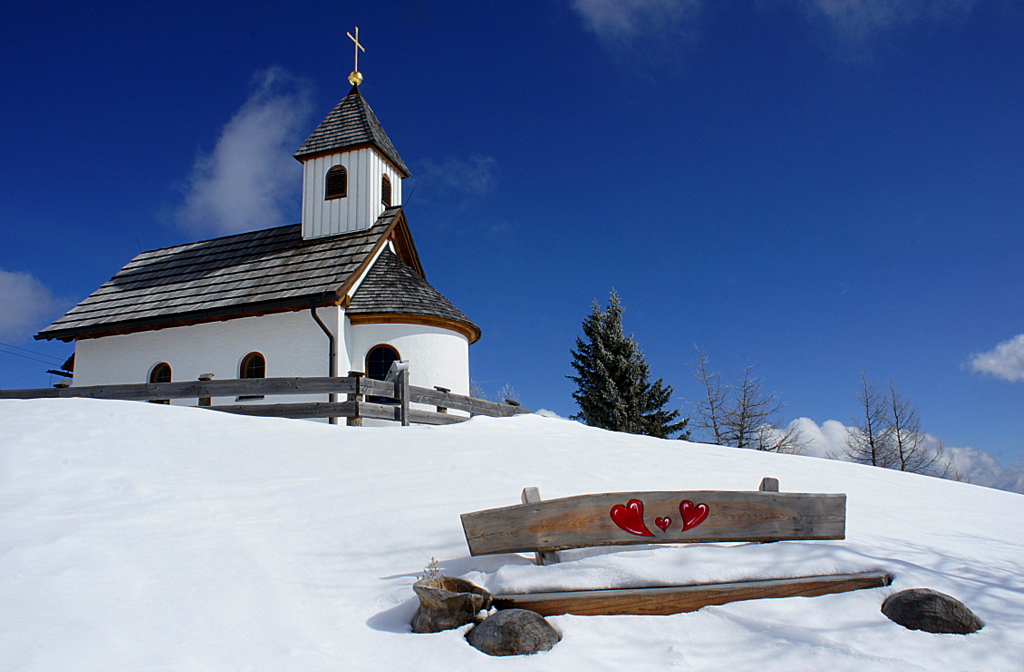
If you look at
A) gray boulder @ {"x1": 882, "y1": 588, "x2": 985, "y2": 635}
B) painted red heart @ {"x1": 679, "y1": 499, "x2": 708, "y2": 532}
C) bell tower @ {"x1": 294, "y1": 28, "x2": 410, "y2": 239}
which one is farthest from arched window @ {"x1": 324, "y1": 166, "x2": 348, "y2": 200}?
gray boulder @ {"x1": 882, "y1": 588, "x2": 985, "y2": 635}

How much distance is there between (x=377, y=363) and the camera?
52.4 feet

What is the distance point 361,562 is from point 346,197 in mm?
15758

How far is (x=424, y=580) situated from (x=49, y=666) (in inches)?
84.0

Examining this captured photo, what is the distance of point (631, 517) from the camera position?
4.68 m

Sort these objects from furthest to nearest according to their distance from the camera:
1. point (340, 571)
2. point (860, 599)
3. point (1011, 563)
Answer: point (1011, 563) < point (340, 571) < point (860, 599)

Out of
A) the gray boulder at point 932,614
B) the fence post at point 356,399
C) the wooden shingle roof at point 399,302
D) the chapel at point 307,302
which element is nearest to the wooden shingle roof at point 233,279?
the chapel at point 307,302

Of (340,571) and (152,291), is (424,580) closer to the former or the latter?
(340,571)

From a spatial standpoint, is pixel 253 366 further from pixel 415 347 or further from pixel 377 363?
pixel 415 347

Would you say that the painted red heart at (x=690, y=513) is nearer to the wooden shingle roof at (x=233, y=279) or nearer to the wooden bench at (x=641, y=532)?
the wooden bench at (x=641, y=532)

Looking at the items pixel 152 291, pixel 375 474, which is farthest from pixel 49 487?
pixel 152 291

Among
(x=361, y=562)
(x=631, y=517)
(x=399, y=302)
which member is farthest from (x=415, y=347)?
(x=631, y=517)

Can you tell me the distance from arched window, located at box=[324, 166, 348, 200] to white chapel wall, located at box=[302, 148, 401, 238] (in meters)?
0.11

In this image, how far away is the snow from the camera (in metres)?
3.81

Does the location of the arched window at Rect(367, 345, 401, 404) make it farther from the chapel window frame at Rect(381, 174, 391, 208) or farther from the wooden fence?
the chapel window frame at Rect(381, 174, 391, 208)
